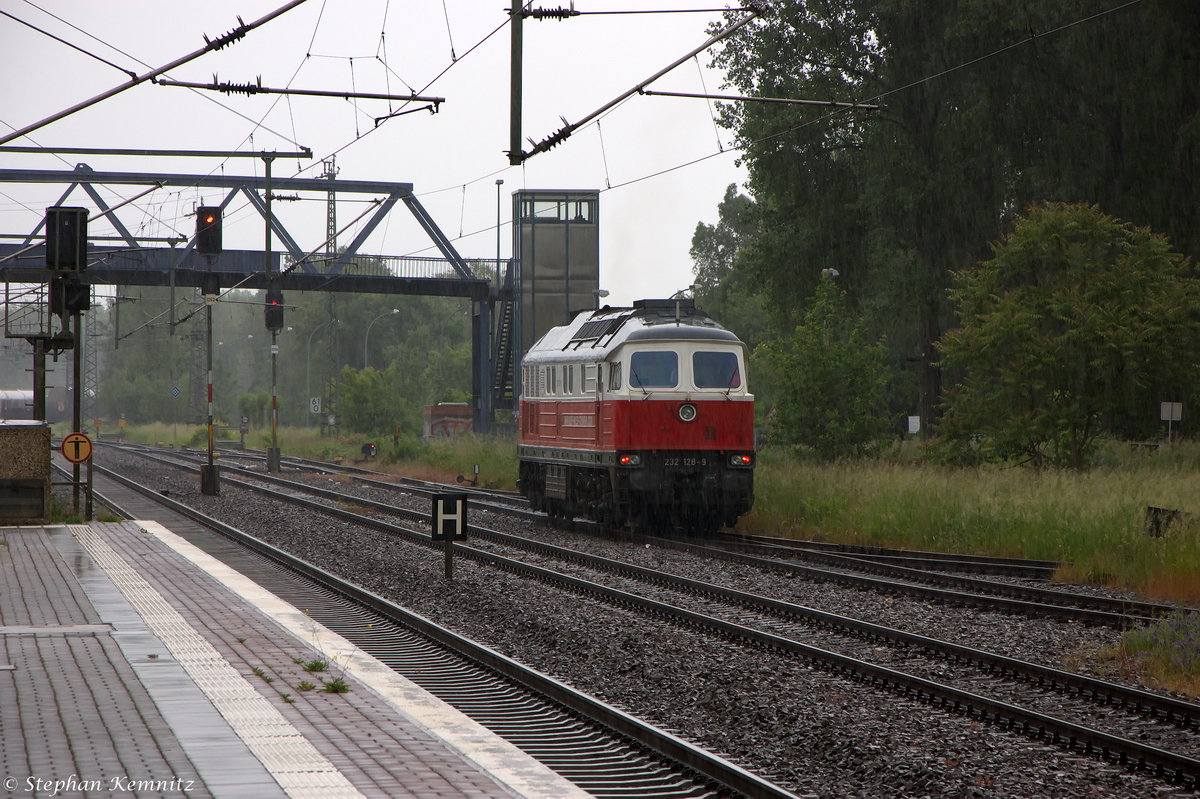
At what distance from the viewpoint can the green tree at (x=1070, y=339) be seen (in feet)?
73.8

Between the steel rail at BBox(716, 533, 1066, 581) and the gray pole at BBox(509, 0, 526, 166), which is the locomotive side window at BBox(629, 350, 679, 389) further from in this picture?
the gray pole at BBox(509, 0, 526, 166)

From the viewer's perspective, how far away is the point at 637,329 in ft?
68.6

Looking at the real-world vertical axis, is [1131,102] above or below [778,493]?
above

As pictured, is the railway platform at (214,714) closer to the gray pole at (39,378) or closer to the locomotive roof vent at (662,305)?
the locomotive roof vent at (662,305)

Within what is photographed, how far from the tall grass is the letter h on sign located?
23.7 ft

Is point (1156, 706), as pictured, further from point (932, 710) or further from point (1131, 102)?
point (1131, 102)

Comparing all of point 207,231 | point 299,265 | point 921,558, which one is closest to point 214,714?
point 921,558

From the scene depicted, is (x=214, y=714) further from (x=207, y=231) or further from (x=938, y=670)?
(x=207, y=231)

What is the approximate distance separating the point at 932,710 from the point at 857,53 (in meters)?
32.1

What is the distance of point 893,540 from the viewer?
63.2 feet

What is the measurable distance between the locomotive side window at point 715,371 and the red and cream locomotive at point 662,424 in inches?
0.7

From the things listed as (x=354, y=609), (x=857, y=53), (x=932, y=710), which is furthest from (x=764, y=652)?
(x=857, y=53)

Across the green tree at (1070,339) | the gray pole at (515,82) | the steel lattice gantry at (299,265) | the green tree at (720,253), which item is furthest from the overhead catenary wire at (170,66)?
the green tree at (720,253)

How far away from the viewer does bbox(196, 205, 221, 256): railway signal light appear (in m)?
26.5
